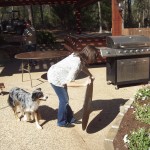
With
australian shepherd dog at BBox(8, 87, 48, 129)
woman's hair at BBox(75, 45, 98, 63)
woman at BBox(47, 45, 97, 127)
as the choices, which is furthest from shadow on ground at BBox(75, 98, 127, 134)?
woman's hair at BBox(75, 45, 98, 63)

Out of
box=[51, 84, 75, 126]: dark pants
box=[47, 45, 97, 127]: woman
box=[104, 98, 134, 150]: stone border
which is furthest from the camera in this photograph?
box=[51, 84, 75, 126]: dark pants

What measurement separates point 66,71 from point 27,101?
1167 millimetres

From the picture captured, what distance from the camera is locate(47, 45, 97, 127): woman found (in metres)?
6.17

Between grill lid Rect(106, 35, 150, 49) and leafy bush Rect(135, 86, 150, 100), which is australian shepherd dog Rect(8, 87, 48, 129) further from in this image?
grill lid Rect(106, 35, 150, 49)

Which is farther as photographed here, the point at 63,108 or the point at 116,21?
the point at 116,21

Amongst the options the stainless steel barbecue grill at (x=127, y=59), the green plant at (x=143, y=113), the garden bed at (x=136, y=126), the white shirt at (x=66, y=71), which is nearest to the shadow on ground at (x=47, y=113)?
the white shirt at (x=66, y=71)

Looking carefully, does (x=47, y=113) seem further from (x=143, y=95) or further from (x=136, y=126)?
(x=136, y=126)

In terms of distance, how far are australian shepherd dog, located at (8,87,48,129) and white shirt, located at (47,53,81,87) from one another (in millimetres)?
489

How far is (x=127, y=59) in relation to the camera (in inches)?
391

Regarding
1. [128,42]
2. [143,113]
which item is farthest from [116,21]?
[143,113]

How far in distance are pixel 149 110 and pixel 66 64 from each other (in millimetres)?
1772

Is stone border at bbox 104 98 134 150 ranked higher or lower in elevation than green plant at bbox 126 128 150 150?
lower

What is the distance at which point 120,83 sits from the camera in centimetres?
1009

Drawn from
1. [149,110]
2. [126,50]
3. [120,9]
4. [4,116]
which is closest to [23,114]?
[4,116]
